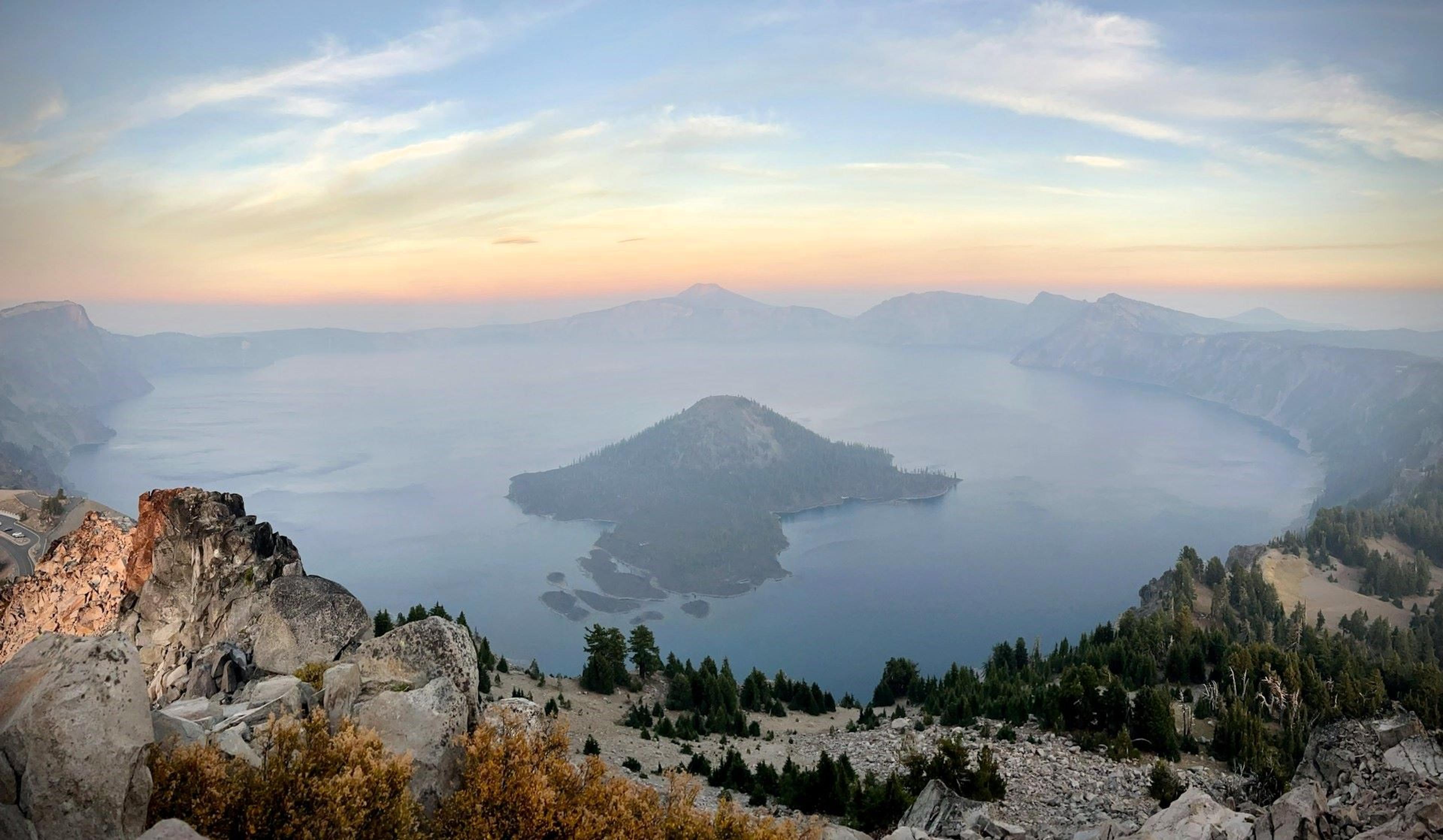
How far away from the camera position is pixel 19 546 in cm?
5800

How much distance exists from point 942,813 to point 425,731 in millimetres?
15566

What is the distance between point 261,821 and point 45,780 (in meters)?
2.93

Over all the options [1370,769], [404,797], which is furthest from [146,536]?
[1370,769]

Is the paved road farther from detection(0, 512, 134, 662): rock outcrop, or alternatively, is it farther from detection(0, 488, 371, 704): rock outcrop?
detection(0, 488, 371, 704): rock outcrop

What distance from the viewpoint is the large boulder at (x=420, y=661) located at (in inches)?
662

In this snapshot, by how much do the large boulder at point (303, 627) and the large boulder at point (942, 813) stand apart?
57.3 ft

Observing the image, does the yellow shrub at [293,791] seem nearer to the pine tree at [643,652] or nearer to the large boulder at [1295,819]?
the large boulder at [1295,819]

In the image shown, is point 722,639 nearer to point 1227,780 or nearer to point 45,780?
point 1227,780

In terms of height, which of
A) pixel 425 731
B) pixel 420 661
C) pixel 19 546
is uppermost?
pixel 420 661

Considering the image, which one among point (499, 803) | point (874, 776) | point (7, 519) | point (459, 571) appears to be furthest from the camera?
point (459, 571)

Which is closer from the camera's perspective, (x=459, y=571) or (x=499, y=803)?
(x=499, y=803)

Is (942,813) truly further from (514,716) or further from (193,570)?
(193,570)

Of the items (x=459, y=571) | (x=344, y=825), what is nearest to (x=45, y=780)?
(x=344, y=825)

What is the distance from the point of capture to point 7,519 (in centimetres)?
6316
